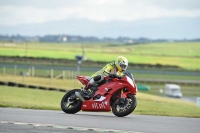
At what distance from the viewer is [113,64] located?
16.7 metres

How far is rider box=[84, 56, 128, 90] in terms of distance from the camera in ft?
53.6

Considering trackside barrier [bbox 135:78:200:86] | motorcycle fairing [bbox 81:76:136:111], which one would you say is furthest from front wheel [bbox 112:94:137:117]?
trackside barrier [bbox 135:78:200:86]

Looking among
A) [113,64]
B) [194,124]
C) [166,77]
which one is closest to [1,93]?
[113,64]

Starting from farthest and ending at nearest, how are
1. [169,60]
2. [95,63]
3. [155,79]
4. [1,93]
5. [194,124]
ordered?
[169,60] → [95,63] → [155,79] → [1,93] → [194,124]

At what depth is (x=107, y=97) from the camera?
16.6 meters

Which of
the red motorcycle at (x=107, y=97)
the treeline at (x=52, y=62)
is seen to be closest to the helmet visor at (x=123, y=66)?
the red motorcycle at (x=107, y=97)

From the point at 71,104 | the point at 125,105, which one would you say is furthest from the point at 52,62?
the point at 125,105

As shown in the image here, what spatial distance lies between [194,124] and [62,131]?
12.5 feet

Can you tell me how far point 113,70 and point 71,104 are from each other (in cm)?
156

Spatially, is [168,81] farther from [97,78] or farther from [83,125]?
[83,125]

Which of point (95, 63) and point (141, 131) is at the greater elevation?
point (95, 63)

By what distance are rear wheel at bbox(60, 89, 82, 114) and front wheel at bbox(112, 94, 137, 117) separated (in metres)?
Answer: 1.19

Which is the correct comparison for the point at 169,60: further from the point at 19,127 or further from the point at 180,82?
the point at 19,127

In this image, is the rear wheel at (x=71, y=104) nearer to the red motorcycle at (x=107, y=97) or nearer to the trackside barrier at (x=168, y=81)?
the red motorcycle at (x=107, y=97)
